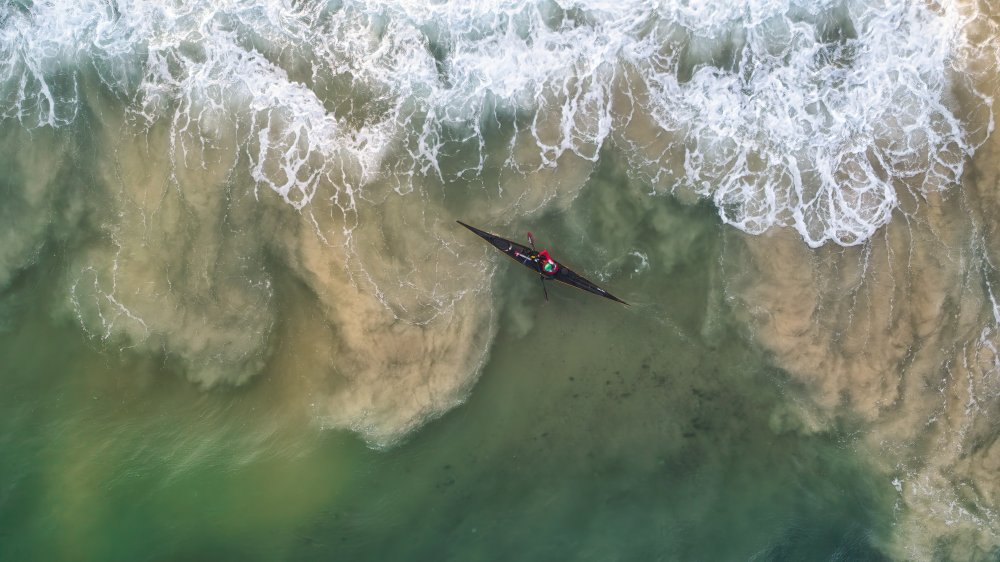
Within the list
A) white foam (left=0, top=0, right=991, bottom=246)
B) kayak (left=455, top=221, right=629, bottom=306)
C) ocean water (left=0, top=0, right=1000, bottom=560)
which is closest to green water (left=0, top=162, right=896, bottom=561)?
ocean water (left=0, top=0, right=1000, bottom=560)

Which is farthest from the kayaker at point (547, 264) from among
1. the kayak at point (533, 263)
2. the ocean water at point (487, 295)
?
the ocean water at point (487, 295)

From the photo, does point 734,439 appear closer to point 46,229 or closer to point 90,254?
point 90,254

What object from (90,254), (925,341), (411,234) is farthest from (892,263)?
(90,254)

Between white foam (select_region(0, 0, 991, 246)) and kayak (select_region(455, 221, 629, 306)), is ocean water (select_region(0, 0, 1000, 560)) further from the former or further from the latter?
kayak (select_region(455, 221, 629, 306))

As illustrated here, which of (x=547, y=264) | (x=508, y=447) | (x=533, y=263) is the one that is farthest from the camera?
(x=508, y=447)

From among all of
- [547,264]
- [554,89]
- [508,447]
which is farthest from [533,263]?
[508,447]

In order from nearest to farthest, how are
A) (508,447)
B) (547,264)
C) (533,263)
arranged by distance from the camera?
(547,264) → (533,263) → (508,447)

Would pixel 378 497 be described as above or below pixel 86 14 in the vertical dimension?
below

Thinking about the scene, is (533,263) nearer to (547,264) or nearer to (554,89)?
(547,264)
